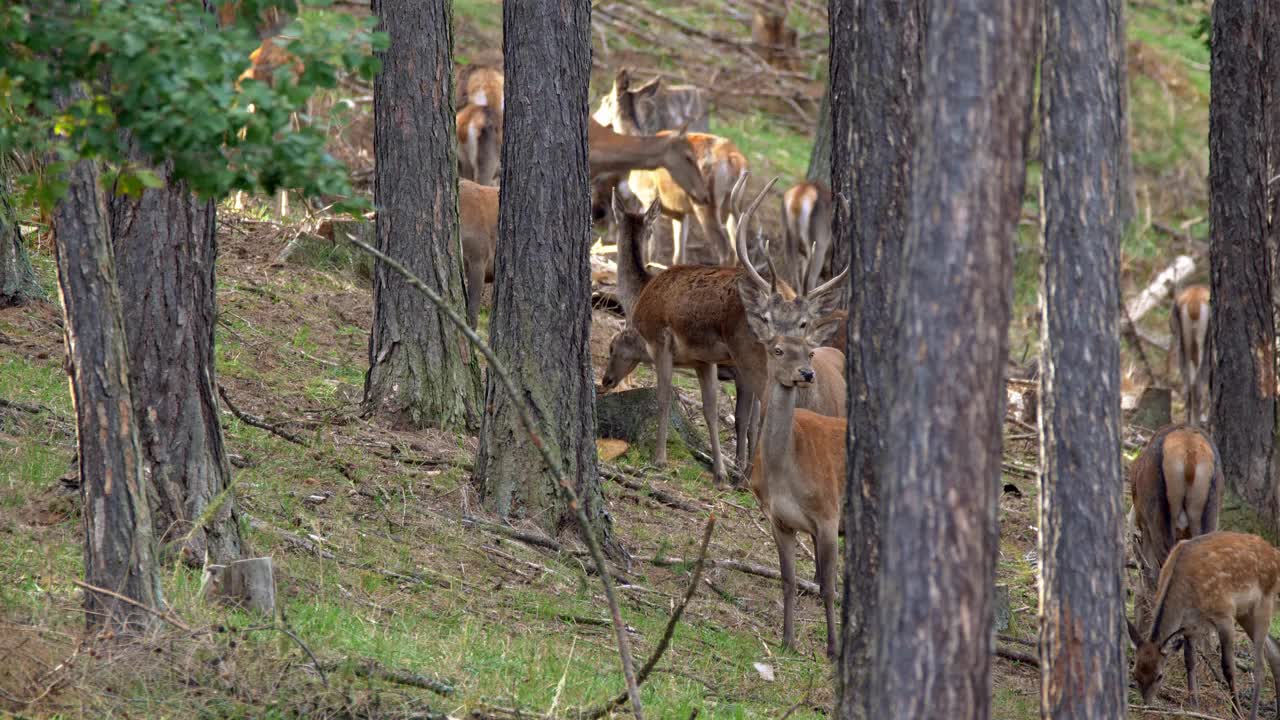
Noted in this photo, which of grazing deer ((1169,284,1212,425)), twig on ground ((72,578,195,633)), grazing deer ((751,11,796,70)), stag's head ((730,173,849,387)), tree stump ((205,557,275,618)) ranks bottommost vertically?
grazing deer ((1169,284,1212,425))

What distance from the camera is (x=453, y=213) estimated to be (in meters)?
10.4

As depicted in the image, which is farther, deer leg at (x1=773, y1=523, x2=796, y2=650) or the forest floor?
deer leg at (x1=773, y1=523, x2=796, y2=650)

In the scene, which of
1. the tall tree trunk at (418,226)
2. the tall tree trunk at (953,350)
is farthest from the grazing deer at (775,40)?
the tall tree trunk at (953,350)

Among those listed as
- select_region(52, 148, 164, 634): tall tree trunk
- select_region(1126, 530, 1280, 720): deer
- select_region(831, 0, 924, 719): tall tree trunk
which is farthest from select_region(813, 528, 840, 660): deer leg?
select_region(52, 148, 164, 634): tall tree trunk

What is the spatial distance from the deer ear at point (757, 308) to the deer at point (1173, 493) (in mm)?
2830

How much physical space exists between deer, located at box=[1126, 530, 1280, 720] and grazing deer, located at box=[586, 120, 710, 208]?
9.08m

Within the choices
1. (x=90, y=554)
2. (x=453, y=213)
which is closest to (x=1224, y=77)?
(x=453, y=213)

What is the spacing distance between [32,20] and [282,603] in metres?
3.14

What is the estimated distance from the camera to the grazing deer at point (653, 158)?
691 inches

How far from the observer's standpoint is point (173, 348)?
6.62 meters

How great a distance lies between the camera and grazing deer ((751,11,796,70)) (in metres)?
25.7

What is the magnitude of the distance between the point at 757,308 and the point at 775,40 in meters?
16.9

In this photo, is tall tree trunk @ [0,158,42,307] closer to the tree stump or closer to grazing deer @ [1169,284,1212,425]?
the tree stump

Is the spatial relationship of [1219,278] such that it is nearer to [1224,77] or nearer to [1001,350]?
[1224,77]
